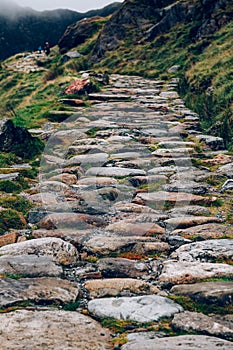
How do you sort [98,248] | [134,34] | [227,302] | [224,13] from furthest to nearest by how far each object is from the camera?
[134,34] → [224,13] → [98,248] → [227,302]

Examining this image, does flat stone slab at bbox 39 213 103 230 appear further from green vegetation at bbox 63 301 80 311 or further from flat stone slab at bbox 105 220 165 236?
green vegetation at bbox 63 301 80 311

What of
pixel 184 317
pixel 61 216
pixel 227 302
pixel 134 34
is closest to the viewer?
pixel 184 317

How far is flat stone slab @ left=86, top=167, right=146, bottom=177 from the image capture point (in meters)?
5.76

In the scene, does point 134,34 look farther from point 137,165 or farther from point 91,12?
point 91,12

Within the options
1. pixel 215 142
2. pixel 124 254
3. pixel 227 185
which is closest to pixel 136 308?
pixel 124 254

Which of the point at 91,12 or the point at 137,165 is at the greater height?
the point at 91,12

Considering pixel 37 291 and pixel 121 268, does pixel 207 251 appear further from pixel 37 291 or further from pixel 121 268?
pixel 37 291

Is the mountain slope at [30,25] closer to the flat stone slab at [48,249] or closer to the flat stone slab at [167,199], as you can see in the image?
the flat stone slab at [167,199]

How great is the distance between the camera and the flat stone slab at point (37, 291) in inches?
108

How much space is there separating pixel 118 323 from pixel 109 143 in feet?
16.9

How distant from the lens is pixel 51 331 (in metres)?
2.36

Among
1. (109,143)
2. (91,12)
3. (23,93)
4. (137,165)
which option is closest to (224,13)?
(23,93)

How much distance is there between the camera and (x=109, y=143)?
24.5 feet

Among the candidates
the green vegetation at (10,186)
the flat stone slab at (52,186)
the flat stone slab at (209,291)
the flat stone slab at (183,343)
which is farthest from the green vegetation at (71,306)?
the green vegetation at (10,186)
